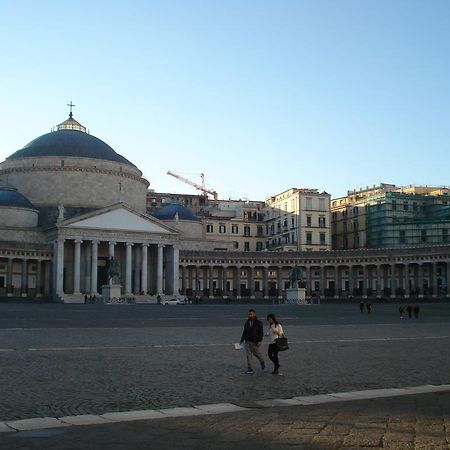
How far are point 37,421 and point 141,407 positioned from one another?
1.93 meters

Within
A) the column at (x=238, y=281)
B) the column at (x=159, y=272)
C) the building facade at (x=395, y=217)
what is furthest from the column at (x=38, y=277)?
the building facade at (x=395, y=217)

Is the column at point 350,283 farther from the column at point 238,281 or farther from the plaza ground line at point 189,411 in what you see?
the plaza ground line at point 189,411

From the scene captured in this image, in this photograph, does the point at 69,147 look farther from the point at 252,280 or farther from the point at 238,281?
the point at 252,280

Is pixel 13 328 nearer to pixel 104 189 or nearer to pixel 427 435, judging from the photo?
pixel 427 435

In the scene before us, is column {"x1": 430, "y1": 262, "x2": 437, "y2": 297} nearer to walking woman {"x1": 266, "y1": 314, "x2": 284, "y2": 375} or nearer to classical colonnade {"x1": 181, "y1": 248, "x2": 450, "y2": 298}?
classical colonnade {"x1": 181, "y1": 248, "x2": 450, "y2": 298}

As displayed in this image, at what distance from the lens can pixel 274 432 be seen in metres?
9.49

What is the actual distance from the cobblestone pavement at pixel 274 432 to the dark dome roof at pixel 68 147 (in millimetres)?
94425

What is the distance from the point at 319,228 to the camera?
400 feet

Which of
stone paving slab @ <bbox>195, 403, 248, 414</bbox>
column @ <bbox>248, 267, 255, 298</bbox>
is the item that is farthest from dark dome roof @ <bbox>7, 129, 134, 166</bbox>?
stone paving slab @ <bbox>195, 403, 248, 414</bbox>

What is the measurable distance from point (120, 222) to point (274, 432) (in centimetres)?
8401

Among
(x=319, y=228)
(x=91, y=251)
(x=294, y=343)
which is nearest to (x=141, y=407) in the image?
(x=294, y=343)

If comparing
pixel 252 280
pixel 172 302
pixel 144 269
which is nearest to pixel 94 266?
pixel 144 269

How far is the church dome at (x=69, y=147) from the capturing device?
101938 millimetres

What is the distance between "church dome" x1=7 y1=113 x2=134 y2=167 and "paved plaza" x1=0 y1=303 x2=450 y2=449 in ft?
258
